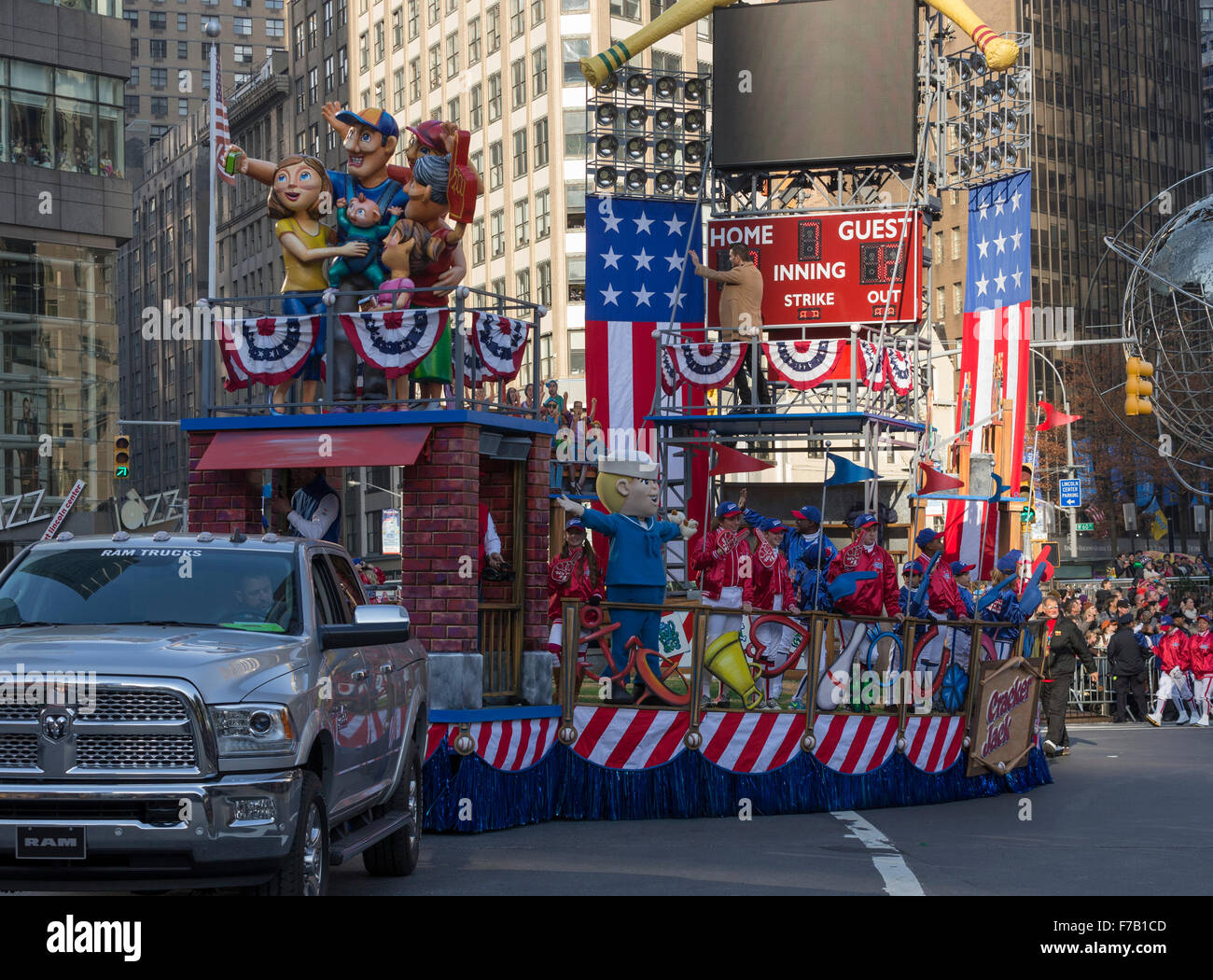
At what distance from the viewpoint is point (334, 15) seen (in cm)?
9300

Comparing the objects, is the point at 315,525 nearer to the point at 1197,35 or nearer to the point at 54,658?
the point at 54,658

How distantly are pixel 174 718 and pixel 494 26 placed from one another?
73866 mm

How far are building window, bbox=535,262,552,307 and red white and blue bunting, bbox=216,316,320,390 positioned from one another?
58890 millimetres

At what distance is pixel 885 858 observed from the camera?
12133 mm

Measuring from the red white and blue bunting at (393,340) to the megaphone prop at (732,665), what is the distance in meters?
3.25

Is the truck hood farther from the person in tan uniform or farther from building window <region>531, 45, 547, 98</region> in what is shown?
building window <region>531, 45, 547, 98</region>

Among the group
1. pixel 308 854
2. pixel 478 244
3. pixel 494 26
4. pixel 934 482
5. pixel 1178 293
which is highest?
pixel 494 26

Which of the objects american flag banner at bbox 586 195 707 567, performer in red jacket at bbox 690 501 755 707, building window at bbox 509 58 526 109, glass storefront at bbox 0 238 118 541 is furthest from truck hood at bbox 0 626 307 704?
building window at bbox 509 58 526 109

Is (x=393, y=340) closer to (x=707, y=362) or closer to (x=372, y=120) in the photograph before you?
(x=372, y=120)

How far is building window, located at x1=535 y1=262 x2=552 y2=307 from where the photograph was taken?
2919 inches

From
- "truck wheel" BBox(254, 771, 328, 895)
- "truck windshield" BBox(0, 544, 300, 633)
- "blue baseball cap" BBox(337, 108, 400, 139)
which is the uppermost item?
"blue baseball cap" BBox(337, 108, 400, 139)

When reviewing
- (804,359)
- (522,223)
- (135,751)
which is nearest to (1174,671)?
(804,359)
